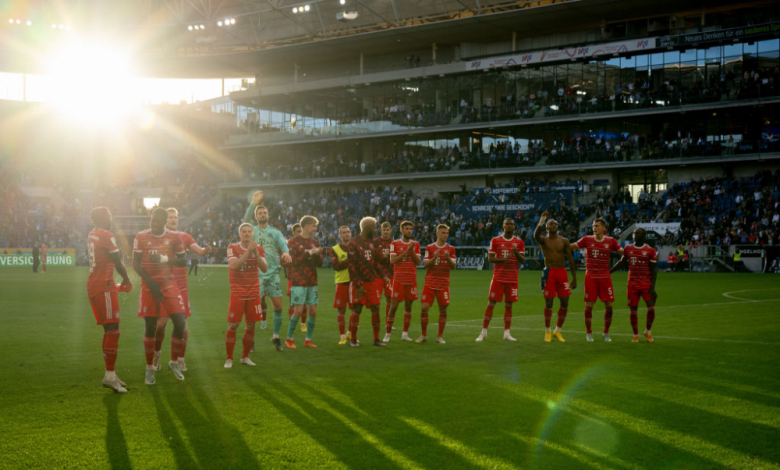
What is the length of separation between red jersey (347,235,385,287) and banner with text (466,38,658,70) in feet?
137

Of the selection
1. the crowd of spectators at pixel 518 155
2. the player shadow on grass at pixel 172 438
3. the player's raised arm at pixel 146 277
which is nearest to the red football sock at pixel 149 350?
the player's raised arm at pixel 146 277

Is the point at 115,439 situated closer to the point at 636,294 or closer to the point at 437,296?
the point at 437,296

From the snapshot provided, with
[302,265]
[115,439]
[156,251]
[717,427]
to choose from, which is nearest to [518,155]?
[302,265]

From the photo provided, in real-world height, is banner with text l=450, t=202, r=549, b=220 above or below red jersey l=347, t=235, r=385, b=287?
above

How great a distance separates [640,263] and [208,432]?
9.18 m

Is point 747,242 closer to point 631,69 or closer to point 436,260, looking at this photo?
point 631,69

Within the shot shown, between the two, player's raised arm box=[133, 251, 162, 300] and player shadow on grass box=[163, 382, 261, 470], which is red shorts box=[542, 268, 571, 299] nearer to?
player shadow on grass box=[163, 382, 261, 470]

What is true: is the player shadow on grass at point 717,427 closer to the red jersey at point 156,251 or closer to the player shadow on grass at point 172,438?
the player shadow on grass at point 172,438

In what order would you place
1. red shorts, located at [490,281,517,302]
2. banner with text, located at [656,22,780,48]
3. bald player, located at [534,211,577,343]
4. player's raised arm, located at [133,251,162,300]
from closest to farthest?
1. player's raised arm, located at [133,251,162,300]
2. bald player, located at [534,211,577,343]
3. red shorts, located at [490,281,517,302]
4. banner with text, located at [656,22,780,48]

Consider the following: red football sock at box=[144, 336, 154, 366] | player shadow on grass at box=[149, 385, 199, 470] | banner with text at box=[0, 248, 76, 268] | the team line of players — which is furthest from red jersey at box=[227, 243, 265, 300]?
banner with text at box=[0, 248, 76, 268]

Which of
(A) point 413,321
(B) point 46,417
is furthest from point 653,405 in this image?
(A) point 413,321

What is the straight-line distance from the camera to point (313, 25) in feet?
204

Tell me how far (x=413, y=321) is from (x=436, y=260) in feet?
12.4

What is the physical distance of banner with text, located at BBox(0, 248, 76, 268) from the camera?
161 feet
